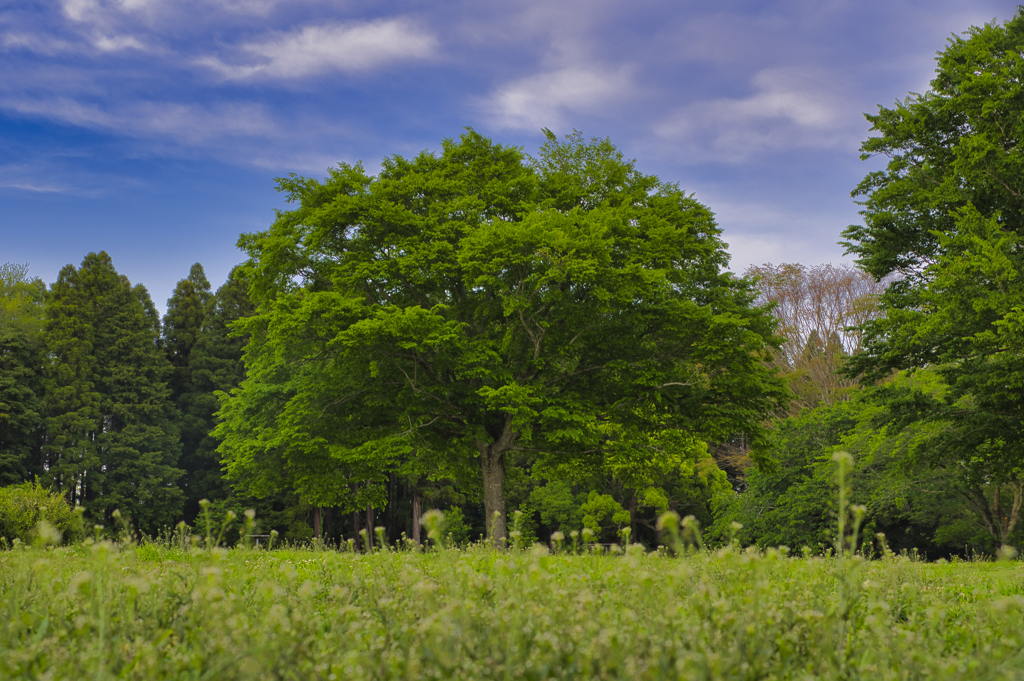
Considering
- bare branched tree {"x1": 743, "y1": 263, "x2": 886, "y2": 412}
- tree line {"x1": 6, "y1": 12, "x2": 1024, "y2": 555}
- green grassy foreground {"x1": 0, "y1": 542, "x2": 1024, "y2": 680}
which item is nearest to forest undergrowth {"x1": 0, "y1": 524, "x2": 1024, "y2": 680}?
green grassy foreground {"x1": 0, "y1": 542, "x2": 1024, "y2": 680}

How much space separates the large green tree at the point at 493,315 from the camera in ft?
44.3

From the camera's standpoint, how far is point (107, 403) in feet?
107

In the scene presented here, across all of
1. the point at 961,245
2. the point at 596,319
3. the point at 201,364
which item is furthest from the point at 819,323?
the point at 201,364

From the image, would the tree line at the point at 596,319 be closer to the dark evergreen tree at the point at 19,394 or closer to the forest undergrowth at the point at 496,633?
the forest undergrowth at the point at 496,633

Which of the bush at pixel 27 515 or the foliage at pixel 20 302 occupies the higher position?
the foliage at pixel 20 302

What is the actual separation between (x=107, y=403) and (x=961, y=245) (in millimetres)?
36532

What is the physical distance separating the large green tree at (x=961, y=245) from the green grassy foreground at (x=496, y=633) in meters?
9.55

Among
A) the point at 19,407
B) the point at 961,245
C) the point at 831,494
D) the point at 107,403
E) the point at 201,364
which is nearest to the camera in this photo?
the point at 961,245

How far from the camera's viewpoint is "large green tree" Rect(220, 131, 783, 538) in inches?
531

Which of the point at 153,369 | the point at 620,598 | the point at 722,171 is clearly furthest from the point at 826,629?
the point at 153,369

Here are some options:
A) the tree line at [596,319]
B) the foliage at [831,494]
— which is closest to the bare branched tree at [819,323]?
the foliage at [831,494]

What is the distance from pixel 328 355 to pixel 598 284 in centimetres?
677

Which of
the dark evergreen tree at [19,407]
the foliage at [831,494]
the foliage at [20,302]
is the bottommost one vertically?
the foliage at [831,494]

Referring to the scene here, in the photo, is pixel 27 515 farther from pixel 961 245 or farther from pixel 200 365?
pixel 200 365
